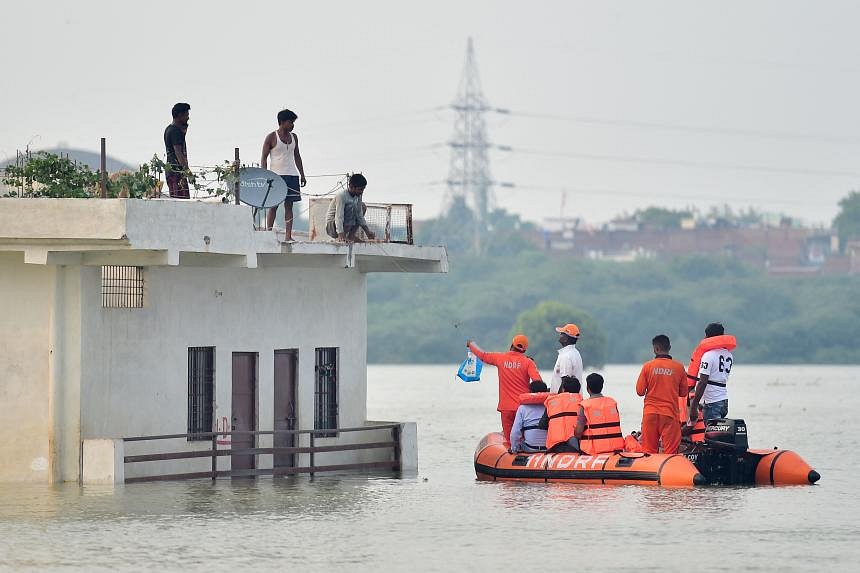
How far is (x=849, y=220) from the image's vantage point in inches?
6004

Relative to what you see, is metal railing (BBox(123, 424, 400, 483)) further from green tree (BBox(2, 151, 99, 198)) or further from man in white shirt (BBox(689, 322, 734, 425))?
man in white shirt (BBox(689, 322, 734, 425))

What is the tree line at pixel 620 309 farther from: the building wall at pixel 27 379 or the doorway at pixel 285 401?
the building wall at pixel 27 379

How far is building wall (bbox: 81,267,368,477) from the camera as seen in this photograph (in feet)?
84.6

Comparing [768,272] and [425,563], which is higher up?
[768,272]

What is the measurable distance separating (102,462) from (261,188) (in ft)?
15.2

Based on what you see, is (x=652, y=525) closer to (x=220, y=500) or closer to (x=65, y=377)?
(x=220, y=500)

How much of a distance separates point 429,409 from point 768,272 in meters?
72.3

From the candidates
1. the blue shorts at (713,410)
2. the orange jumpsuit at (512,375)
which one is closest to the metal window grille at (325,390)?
the orange jumpsuit at (512,375)

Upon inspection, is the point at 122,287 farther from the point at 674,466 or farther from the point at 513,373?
the point at 674,466

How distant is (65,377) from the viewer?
83.4ft

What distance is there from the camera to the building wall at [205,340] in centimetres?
2578

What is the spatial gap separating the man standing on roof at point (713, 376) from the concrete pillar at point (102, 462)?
7.93 metres

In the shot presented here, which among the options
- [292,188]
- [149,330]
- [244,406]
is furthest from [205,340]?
[292,188]

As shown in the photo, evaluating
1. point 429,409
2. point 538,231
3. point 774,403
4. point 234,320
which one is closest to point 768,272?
point 538,231
